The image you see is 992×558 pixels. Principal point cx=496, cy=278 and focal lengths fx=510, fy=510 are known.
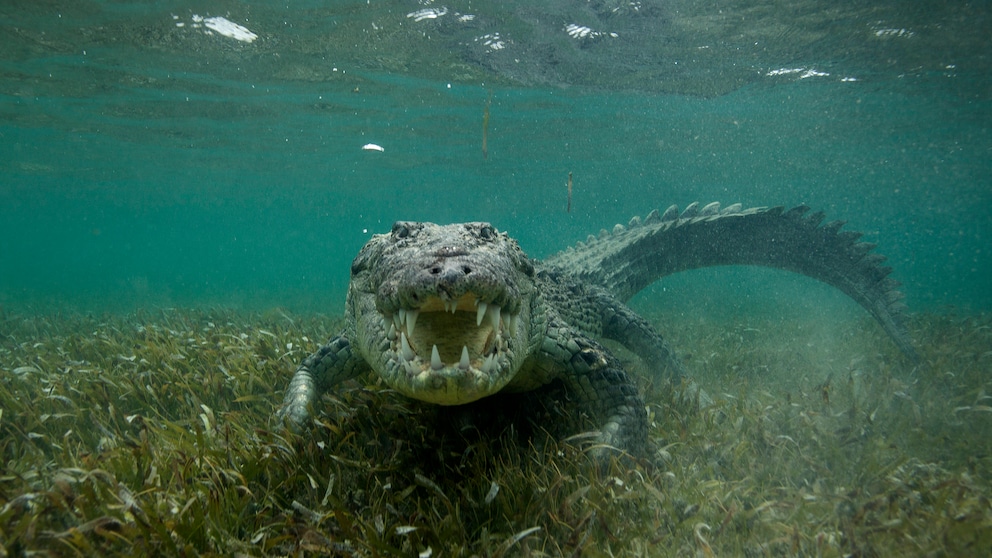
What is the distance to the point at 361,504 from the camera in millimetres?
2115

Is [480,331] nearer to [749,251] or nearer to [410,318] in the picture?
[410,318]

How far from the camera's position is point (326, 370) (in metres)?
3.23

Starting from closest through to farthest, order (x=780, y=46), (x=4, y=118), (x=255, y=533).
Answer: (x=255, y=533) < (x=780, y=46) < (x=4, y=118)

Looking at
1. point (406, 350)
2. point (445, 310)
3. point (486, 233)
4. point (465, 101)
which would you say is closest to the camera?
point (406, 350)

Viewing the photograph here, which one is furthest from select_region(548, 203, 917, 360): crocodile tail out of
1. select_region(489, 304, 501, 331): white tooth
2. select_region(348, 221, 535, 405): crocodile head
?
select_region(489, 304, 501, 331): white tooth

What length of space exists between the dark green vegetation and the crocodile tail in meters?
1.97

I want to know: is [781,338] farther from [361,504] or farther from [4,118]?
[4,118]

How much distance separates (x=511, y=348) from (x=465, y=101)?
1459 centimetres

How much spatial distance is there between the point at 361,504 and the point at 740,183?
43.5 metres

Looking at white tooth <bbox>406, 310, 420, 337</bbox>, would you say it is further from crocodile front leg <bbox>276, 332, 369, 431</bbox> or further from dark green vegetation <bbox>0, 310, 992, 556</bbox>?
crocodile front leg <bbox>276, 332, 369, 431</bbox>

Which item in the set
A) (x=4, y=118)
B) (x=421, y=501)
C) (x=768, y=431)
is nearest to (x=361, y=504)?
(x=421, y=501)

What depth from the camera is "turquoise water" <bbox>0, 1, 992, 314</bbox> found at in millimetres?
10320

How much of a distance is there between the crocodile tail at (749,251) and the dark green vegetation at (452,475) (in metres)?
1.97

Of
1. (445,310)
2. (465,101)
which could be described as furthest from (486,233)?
(465,101)
